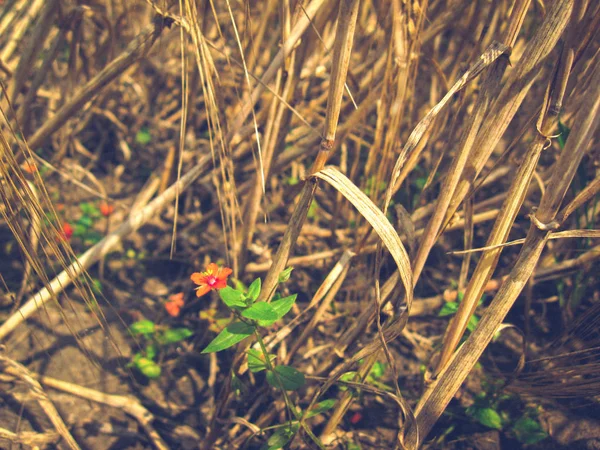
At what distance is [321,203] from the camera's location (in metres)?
1.67

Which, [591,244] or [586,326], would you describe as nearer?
[586,326]

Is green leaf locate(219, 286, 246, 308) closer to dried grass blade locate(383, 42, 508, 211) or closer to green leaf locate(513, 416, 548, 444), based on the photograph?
dried grass blade locate(383, 42, 508, 211)

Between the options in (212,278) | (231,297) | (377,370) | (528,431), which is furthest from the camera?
(377,370)

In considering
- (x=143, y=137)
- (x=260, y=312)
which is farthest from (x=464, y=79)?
(x=143, y=137)

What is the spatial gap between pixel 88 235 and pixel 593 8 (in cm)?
136

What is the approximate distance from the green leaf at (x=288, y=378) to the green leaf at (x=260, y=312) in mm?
170

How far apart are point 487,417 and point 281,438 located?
48 centimetres

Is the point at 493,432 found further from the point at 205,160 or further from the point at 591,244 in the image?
the point at 205,160

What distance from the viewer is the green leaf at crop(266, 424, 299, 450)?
92cm

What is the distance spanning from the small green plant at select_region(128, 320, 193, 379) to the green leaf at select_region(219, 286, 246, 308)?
431mm

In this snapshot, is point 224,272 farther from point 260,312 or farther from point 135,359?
point 135,359

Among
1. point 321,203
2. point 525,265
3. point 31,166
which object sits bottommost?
point 321,203

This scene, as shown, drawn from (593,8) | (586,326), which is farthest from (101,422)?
(593,8)

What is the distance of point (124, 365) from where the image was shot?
1257 mm
